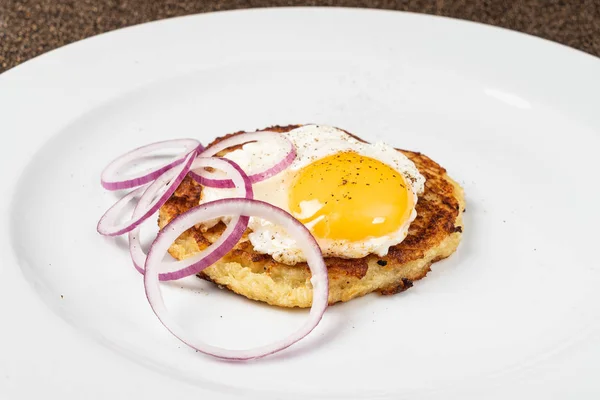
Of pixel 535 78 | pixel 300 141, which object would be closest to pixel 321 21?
pixel 535 78

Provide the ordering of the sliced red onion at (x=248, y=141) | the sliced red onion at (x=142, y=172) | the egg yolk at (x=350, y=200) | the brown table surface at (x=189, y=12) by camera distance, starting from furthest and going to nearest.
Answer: the brown table surface at (x=189, y=12) < the sliced red onion at (x=142, y=172) < the sliced red onion at (x=248, y=141) < the egg yolk at (x=350, y=200)

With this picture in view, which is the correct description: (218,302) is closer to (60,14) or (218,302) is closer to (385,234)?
(385,234)

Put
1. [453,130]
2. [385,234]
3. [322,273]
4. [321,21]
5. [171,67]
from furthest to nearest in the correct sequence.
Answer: [321,21], [171,67], [453,130], [385,234], [322,273]

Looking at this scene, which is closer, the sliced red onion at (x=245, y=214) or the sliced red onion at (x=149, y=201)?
the sliced red onion at (x=245, y=214)

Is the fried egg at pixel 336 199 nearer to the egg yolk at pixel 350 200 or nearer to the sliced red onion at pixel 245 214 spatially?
the egg yolk at pixel 350 200

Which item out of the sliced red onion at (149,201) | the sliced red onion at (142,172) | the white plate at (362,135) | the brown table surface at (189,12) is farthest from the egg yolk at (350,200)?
the brown table surface at (189,12)

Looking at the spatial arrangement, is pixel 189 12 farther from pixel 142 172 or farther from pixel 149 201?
pixel 149 201

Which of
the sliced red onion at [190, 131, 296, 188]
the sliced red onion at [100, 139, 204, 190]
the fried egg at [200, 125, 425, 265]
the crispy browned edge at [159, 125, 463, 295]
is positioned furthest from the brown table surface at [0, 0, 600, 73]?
the fried egg at [200, 125, 425, 265]
